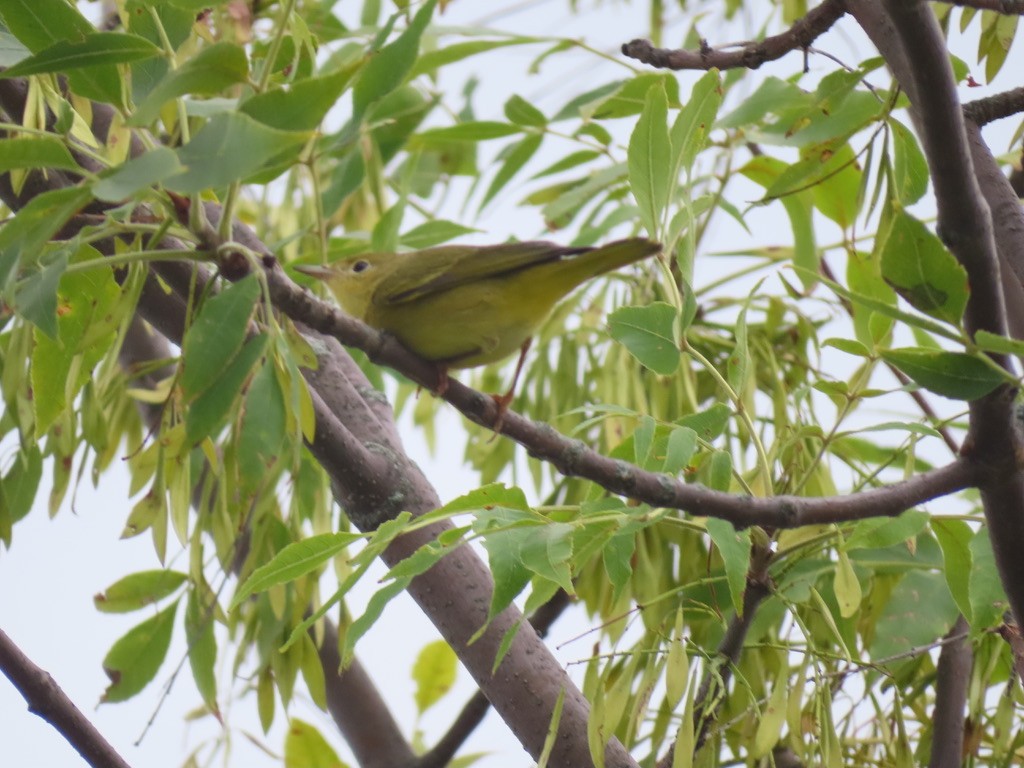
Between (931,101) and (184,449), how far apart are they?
90cm

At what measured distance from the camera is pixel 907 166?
1699mm

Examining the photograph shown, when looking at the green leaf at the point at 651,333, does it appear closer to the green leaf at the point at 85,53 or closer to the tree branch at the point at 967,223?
the tree branch at the point at 967,223

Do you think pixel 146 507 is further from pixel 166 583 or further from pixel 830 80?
pixel 830 80

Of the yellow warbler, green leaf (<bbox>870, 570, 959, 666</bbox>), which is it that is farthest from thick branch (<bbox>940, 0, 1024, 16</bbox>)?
green leaf (<bbox>870, 570, 959, 666</bbox>)

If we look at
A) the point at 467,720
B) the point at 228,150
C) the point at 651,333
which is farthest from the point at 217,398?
the point at 467,720

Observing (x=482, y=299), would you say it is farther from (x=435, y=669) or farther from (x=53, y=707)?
(x=53, y=707)

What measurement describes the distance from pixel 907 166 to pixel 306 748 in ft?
5.26

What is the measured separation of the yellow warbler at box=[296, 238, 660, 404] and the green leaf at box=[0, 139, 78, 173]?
104cm

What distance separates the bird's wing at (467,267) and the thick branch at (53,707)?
43.7 inches

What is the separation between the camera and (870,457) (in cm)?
285

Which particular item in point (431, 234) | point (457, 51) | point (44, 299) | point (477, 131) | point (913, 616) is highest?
point (457, 51)

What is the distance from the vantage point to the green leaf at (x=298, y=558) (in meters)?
1.43

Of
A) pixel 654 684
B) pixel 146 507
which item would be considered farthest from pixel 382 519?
pixel 654 684

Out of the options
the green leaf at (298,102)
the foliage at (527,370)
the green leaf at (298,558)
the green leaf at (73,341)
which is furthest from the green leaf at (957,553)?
the green leaf at (73,341)
